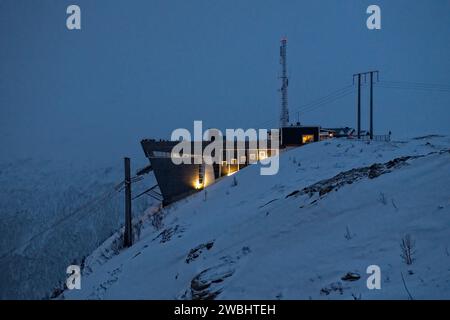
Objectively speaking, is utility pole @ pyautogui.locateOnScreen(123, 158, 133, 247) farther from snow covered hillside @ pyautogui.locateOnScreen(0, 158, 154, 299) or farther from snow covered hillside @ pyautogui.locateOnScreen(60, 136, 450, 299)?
snow covered hillside @ pyautogui.locateOnScreen(60, 136, 450, 299)

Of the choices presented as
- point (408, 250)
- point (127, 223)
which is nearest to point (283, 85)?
point (127, 223)

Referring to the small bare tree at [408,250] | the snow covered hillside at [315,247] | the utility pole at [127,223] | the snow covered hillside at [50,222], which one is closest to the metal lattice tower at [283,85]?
the snow covered hillside at [50,222]

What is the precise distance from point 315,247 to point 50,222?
104898 mm

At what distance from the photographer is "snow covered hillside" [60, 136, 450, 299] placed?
4.55 metres

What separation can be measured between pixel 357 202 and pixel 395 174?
2.16 m

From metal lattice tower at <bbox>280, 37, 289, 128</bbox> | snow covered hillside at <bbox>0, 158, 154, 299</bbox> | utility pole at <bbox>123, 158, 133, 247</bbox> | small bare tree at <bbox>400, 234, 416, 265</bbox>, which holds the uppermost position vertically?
metal lattice tower at <bbox>280, 37, 289, 128</bbox>

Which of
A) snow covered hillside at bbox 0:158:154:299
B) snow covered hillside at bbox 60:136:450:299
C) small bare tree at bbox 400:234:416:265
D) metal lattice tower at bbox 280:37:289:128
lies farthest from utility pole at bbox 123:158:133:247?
metal lattice tower at bbox 280:37:289:128

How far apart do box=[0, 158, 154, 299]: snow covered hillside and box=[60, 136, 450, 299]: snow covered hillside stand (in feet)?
26.9

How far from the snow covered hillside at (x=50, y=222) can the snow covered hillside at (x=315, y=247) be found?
8214mm

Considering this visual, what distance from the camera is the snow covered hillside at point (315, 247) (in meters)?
4.55

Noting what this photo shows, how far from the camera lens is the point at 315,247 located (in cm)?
574

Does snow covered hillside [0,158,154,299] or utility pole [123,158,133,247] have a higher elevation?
utility pole [123,158,133,247]

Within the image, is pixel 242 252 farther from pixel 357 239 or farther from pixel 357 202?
pixel 357 202

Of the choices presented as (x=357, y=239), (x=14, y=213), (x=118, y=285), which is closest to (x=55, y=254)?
(x=14, y=213)
